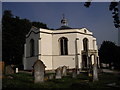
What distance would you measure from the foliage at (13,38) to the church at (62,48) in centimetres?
845

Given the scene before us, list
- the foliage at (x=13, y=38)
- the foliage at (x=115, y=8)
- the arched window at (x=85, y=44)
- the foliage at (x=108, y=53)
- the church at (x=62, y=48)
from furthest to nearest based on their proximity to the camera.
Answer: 1. the foliage at (x=13, y=38)
2. the foliage at (x=108, y=53)
3. the arched window at (x=85, y=44)
4. the church at (x=62, y=48)
5. the foliage at (x=115, y=8)

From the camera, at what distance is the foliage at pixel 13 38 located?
3709 cm

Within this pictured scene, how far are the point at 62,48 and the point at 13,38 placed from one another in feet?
41.3

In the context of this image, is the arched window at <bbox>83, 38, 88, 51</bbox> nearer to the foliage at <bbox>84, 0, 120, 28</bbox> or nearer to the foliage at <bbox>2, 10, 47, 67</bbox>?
the foliage at <bbox>2, 10, 47, 67</bbox>

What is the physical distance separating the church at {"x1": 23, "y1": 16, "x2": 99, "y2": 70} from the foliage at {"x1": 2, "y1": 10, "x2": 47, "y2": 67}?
27.7ft

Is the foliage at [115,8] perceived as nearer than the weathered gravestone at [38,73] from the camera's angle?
Yes

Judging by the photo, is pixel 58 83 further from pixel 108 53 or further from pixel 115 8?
pixel 108 53

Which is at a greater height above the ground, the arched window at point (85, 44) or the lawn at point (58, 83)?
the arched window at point (85, 44)

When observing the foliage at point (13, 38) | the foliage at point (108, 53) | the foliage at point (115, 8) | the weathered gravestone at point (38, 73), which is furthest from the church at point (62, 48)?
the foliage at point (115, 8)

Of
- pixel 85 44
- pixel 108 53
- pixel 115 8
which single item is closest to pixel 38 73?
pixel 115 8

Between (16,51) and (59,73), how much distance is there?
940 inches

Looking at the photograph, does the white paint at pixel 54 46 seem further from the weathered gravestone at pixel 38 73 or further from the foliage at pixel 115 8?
the foliage at pixel 115 8

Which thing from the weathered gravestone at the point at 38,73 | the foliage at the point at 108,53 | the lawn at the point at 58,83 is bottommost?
the lawn at the point at 58,83

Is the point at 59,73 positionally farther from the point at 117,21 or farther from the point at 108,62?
the point at 108,62
